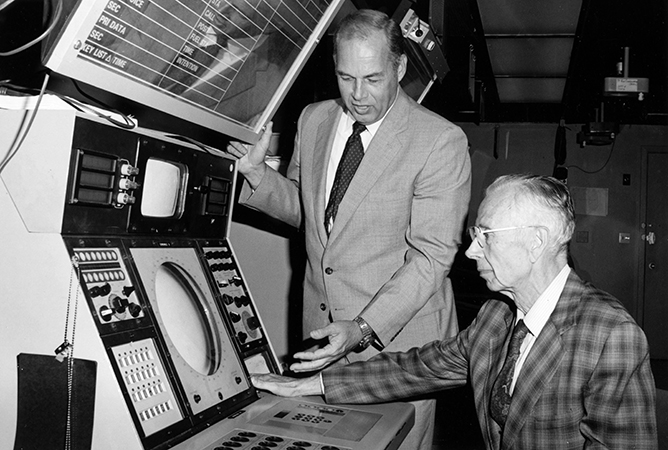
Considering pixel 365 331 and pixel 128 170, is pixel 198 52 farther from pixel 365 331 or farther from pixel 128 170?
pixel 365 331

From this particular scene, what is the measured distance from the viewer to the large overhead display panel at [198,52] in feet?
4.33

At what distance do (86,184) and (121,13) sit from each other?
14.2 inches

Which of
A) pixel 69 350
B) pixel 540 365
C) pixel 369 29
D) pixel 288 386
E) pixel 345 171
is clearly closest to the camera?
pixel 69 350

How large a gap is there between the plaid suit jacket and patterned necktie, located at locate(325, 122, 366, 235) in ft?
1.57

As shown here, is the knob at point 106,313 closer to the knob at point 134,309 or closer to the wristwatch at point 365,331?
the knob at point 134,309

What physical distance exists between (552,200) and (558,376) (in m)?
0.43

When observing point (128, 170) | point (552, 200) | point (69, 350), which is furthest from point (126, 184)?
point (552, 200)

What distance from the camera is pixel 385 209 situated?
6.63 feet

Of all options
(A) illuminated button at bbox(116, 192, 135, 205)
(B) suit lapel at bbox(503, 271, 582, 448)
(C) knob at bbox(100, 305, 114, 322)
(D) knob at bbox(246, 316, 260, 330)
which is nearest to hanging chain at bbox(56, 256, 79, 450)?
(C) knob at bbox(100, 305, 114, 322)

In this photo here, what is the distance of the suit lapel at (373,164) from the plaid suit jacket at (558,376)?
45 centimetres

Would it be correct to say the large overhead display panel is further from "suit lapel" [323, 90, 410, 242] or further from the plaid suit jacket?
the plaid suit jacket

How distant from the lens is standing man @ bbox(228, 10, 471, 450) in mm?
1981

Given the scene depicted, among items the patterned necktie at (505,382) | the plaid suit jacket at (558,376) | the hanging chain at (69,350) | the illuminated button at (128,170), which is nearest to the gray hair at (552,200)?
the plaid suit jacket at (558,376)

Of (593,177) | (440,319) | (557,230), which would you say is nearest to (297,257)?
(440,319)
